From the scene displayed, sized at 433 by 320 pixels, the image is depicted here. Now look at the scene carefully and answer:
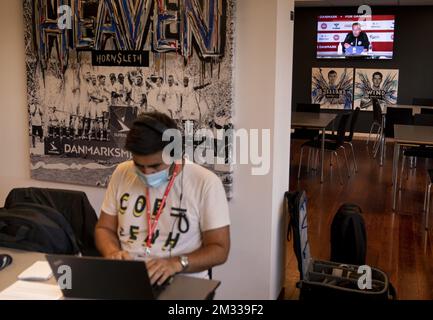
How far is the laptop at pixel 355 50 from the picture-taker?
10453 millimetres

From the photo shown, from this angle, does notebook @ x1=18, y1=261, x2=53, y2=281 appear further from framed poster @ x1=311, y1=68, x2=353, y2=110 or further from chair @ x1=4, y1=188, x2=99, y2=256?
framed poster @ x1=311, y1=68, x2=353, y2=110

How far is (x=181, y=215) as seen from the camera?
217 centimetres

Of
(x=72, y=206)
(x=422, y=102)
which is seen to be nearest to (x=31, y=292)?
(x=72, y=206)

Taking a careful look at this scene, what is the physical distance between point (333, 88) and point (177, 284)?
31.0 ft

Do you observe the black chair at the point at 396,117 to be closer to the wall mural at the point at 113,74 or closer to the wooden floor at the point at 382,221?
the wooden floor at the point at 382,221

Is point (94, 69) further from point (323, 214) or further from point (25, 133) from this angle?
point (323, 214)

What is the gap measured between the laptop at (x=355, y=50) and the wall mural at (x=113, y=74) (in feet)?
26.5

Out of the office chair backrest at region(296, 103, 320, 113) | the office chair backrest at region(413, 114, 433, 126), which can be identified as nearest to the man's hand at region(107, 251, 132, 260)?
the office chair backrest at region(413, 114, 433, 126)

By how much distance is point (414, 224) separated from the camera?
5.29 m

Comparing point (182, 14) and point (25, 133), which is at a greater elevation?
point (182, 14)

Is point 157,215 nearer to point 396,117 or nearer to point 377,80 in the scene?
point 396,117
